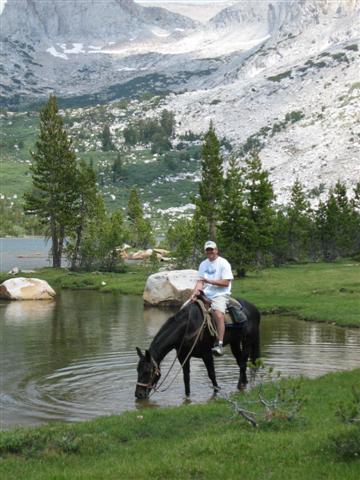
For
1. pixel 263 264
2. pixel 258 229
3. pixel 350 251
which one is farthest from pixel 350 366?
pixel 350 251

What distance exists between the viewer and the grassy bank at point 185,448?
10852 millimetres

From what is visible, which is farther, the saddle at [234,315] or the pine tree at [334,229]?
the pine tree at [334,229]

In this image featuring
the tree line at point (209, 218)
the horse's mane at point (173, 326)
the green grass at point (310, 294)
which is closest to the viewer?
the horse's mane at point (173, 326)

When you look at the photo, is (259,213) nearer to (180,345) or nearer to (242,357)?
(242,357)

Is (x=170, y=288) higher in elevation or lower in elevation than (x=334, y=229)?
lower

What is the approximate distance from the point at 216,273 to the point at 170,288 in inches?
1112

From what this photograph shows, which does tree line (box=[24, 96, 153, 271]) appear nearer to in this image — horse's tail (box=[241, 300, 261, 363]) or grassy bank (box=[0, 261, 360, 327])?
grassy bank (box=[0, 261, 360, 327])

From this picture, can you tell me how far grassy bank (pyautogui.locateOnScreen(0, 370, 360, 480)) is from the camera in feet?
35.6

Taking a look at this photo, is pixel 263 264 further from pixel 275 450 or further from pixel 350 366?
pixel 275 450

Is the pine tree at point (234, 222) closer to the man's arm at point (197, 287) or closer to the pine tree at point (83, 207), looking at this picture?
the pine tree at point (83, 207)

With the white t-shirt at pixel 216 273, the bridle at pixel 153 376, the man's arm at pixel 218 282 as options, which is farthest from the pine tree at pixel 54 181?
the bridle at pixel 153 376

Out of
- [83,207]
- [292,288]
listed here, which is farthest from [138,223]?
[292,288]

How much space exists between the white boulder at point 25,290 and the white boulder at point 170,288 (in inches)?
447

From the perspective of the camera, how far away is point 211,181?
7944 centimetres
